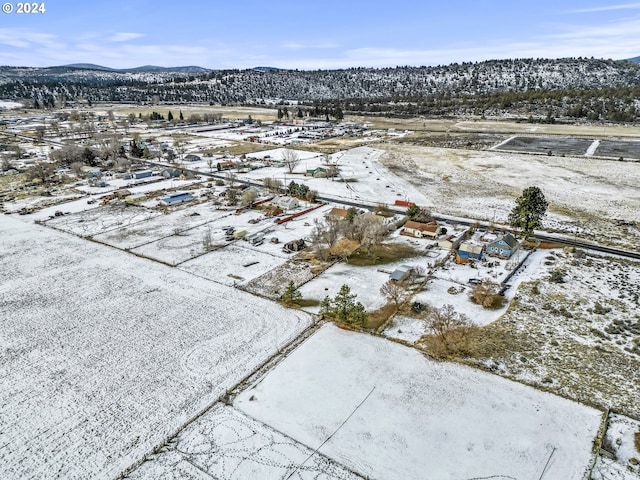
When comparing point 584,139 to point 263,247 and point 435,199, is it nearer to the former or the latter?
point 435,199

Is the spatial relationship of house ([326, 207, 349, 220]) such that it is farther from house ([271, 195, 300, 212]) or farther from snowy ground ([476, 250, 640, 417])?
snowy ground ([476, 250, 640, 417])

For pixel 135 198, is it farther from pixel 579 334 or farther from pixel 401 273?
pixel 579 334

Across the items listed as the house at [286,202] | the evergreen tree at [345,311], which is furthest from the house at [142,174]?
the evergreen tree at [345,311]

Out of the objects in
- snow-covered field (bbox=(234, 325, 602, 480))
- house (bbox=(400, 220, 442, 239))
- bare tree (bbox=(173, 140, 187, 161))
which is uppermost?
bare tree (bbox=(173, 140, 187, 161))

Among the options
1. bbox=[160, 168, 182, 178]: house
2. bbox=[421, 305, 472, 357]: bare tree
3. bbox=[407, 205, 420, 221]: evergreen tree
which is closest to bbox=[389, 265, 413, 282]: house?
bbox=[421, 305, 472, 357]: bare tree

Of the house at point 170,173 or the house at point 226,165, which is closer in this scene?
the house at point 170,173

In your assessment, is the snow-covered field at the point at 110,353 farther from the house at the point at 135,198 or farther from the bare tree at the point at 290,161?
the bare tree at the point at 290,161
